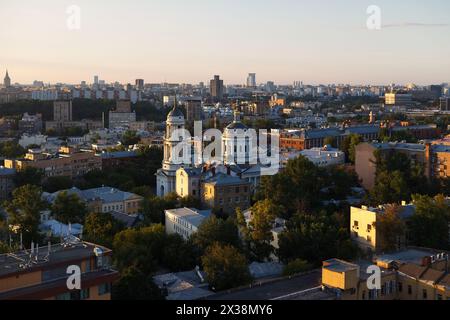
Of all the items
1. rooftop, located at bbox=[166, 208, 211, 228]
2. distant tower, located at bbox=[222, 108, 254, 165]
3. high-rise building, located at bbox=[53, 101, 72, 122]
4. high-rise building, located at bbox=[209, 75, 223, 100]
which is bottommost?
rooftop, located at bbox=[166, 208, 211, 228]

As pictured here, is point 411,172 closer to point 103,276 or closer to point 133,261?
point 133,261

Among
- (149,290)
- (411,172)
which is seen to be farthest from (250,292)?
(411,172)

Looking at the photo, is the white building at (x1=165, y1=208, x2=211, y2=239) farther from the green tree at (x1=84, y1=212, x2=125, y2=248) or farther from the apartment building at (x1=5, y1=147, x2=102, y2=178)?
the apartment building at (x1=5, y1=147, x2=102, y2=178)

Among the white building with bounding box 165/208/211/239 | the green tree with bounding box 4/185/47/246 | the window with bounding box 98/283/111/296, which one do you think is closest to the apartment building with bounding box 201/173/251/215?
the white building with bounding box 165/208/211/239

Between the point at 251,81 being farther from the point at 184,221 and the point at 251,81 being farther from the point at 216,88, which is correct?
the point at 184,221

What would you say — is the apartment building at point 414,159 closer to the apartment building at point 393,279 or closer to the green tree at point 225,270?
the apartment building at point 393,279
